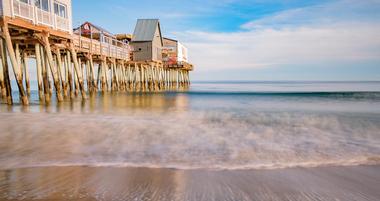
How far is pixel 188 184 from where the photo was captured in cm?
358

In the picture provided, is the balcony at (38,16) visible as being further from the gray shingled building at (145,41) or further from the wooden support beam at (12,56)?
the gray shingled building at (145,41)

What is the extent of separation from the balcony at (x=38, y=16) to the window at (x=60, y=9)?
27 cm

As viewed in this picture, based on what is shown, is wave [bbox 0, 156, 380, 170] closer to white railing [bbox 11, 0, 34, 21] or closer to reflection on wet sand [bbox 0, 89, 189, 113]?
reflection on wet sand [bbox 0, 89, 189, 113]

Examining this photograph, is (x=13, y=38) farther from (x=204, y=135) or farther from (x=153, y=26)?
(x=153, y=26)

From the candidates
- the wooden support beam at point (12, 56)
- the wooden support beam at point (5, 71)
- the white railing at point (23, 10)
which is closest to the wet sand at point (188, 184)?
the wooden support beam at point (12, 56)

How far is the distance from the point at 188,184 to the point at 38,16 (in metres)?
14.4

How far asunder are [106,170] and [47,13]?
46.2 feet

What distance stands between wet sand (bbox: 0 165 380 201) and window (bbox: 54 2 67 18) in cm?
1451

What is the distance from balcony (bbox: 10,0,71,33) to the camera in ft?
41.4

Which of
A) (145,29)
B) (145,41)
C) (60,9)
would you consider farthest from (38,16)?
(145,29)

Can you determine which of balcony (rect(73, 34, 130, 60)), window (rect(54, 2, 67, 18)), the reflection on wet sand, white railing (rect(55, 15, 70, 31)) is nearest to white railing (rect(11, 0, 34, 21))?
white railing (rect(55, 15, 70, 31))

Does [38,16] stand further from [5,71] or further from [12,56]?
[5,71]

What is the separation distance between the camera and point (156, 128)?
27.7 feet

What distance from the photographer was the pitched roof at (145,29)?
38.2 m
